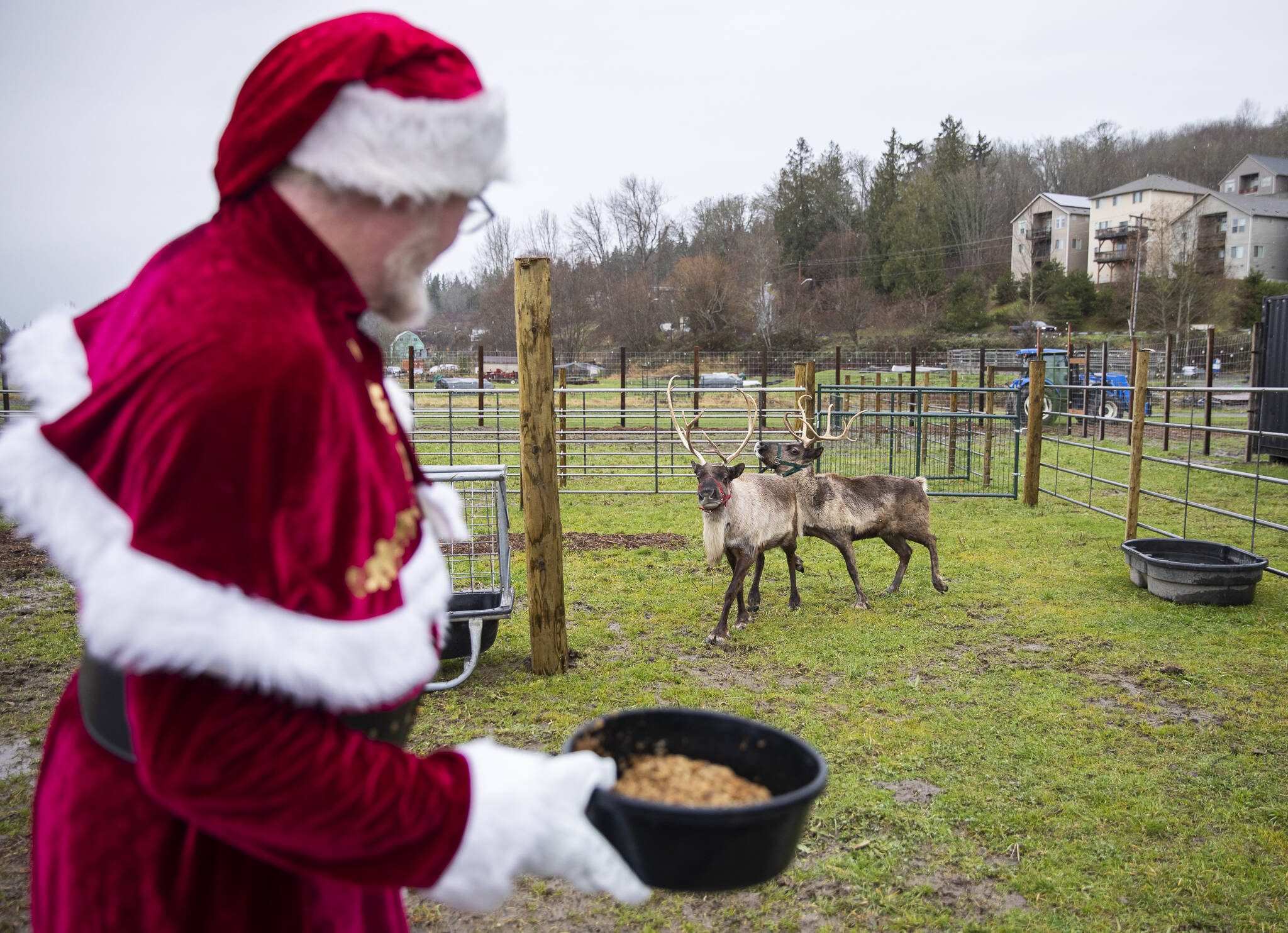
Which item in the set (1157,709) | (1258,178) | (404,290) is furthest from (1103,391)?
(1258,178)

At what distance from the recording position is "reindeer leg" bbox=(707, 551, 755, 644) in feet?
19.0

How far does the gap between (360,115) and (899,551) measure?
682 centimetres

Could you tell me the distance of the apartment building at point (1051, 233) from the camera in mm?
51625

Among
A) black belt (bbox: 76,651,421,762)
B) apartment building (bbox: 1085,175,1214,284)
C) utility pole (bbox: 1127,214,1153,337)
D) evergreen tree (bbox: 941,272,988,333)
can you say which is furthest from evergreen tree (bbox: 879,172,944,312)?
black belt (bbox: 76,651,421,762)

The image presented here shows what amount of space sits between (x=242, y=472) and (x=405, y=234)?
381mm

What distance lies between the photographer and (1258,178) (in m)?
51.8

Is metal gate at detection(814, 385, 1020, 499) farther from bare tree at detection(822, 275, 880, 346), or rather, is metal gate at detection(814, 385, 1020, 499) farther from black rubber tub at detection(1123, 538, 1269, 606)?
bare tree at detection(822, 275, 880, 346)

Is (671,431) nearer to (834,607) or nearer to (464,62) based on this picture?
(834,607)

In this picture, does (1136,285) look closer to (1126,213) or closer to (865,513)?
(1126,213)

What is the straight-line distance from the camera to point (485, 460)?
1339 centimetres

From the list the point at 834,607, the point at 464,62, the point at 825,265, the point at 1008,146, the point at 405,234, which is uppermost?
the point at 1008,146

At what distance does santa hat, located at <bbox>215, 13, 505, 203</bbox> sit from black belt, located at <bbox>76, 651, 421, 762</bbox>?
59 cm

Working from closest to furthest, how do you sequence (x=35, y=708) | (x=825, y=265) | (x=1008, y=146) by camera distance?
1. (x=35, y=708)
2. (x=825, y=265)
3. (x=1008, y=146)

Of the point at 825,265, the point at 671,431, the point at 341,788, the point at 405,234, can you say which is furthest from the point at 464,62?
the point at 825,265
